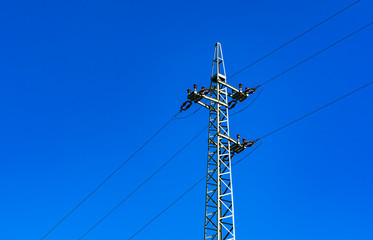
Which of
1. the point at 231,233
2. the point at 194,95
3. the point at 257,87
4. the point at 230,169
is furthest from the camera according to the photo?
the point at 257,87

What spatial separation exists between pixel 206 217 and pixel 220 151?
3.26 m

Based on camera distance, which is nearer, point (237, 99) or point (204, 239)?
point (204, 239)

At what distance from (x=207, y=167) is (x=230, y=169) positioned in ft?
3.72

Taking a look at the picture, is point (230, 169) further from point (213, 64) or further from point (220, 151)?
point (213, 64)

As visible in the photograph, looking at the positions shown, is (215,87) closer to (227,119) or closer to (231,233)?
(227,119)

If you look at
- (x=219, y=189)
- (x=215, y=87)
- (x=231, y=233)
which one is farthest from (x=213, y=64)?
(x=231, y=233)

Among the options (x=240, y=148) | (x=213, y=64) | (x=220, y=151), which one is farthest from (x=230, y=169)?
(x=213, y=64)

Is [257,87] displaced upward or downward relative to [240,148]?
upward

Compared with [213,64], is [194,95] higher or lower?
lower

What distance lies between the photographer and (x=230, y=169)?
781 inches

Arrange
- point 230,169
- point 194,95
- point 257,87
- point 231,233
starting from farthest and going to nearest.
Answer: point 257,87
point 194,95
point 230,169
point 231,233

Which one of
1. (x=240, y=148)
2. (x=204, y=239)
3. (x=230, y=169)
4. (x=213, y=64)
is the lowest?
(x=204, y=239)

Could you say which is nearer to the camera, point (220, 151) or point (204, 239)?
point (204, 239)

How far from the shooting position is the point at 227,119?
71.3 ft
